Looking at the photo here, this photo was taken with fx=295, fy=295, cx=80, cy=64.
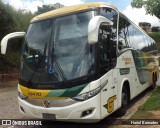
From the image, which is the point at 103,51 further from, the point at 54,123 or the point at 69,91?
the point at 54,123

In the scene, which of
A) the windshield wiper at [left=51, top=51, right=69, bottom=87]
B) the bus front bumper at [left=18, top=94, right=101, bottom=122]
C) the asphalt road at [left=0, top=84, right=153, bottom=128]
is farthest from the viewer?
the asphalt road at [left=0, top=84, right=153, bottom=128]

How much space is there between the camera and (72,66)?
22.6ft

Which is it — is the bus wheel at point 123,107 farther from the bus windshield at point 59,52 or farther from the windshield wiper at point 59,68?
the windshield wiper at point 59,68

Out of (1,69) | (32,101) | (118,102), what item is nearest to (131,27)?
(118,102)

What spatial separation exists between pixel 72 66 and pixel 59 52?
0.53 m

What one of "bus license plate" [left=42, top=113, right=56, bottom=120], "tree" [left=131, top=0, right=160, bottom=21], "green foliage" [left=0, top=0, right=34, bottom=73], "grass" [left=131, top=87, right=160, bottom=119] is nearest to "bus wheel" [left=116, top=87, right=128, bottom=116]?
"grass" [left=131, top=87, right=160, bottom=119]

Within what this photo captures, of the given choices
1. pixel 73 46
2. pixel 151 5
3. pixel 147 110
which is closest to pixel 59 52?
pixel 73 46

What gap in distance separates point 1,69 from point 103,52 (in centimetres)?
1640

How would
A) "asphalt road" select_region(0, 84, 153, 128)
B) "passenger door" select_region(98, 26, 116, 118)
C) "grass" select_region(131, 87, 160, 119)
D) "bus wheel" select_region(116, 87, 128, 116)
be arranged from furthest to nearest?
1. "bus wheel" select_region(116, 87, 128, 116)
2. "grass" select_region(131, 87, 160, 119)
3. "asphalt road" select_region(0, 84, 153, 128)
4. "passenger door" select_region(98, 26, 116, 118)

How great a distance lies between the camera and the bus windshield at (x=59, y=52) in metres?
6.88

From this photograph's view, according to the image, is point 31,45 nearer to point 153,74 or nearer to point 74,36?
point 74,36

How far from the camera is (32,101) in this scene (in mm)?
7176

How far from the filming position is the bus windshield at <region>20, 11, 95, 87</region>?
688 centimetres

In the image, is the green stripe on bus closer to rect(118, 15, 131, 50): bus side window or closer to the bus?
the bus
